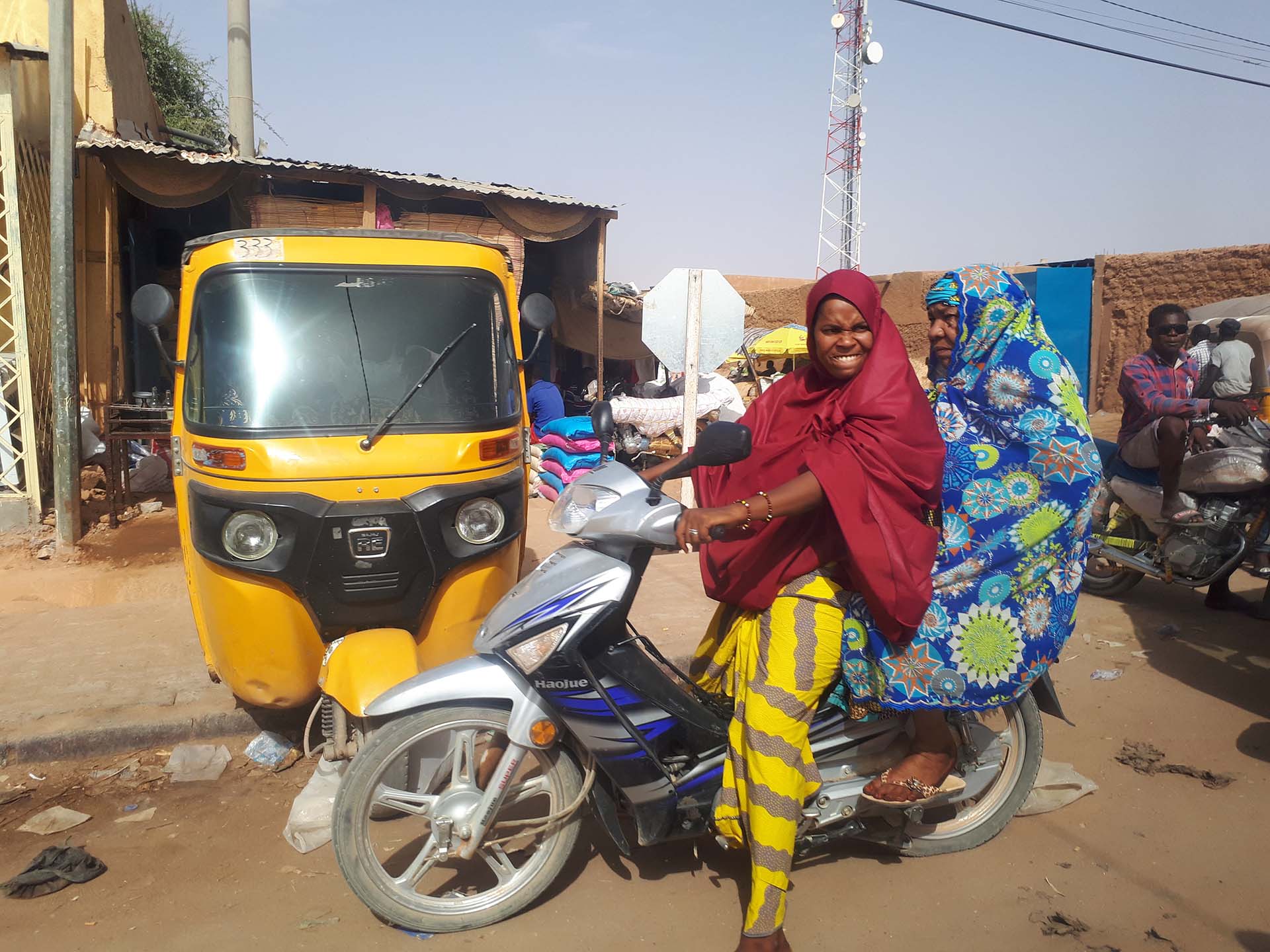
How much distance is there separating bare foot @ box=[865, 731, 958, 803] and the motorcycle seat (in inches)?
135

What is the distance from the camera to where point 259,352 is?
337 cm

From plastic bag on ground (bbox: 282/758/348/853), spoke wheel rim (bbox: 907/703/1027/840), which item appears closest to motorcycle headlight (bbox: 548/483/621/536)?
plastic bag on ground (bbox: 282/758/348/853)

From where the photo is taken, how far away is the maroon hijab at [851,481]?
2.29 meters

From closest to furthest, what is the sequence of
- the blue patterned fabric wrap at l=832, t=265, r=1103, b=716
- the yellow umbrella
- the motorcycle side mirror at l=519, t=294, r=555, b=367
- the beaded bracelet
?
the beaded bracelet → the blue patterned fabric wrap at l=832, t=265, r=1103, b=716 → the motorcycle side mirror at l=519, t=294, r=555, b=367 → the yellow umbrella

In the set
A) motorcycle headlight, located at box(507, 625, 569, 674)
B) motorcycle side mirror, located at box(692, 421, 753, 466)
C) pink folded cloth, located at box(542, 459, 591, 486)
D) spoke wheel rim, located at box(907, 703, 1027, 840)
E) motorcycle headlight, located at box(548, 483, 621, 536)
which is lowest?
spoke wheel rim, located at box(907, 703, 1027, 840)

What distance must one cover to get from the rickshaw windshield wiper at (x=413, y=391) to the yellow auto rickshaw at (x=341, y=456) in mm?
12

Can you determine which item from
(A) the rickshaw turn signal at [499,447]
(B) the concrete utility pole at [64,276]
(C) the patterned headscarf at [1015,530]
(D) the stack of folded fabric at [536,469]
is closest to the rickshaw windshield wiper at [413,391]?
(A) the rickshaw turn signal at [499,447]

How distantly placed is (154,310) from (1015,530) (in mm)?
3357

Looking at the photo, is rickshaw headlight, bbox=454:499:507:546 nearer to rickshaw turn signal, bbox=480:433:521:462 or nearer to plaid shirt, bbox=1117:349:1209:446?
rickshaw turn signal, bbox=480:433:521:462

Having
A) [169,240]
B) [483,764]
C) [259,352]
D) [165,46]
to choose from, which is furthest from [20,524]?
[165,46]

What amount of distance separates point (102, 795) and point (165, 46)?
21178 mm

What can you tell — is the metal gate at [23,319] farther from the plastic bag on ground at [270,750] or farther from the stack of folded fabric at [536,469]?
the plastic bag on ground at [270,750]

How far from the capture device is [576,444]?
363 inches

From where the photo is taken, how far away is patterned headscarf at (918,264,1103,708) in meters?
2.56
